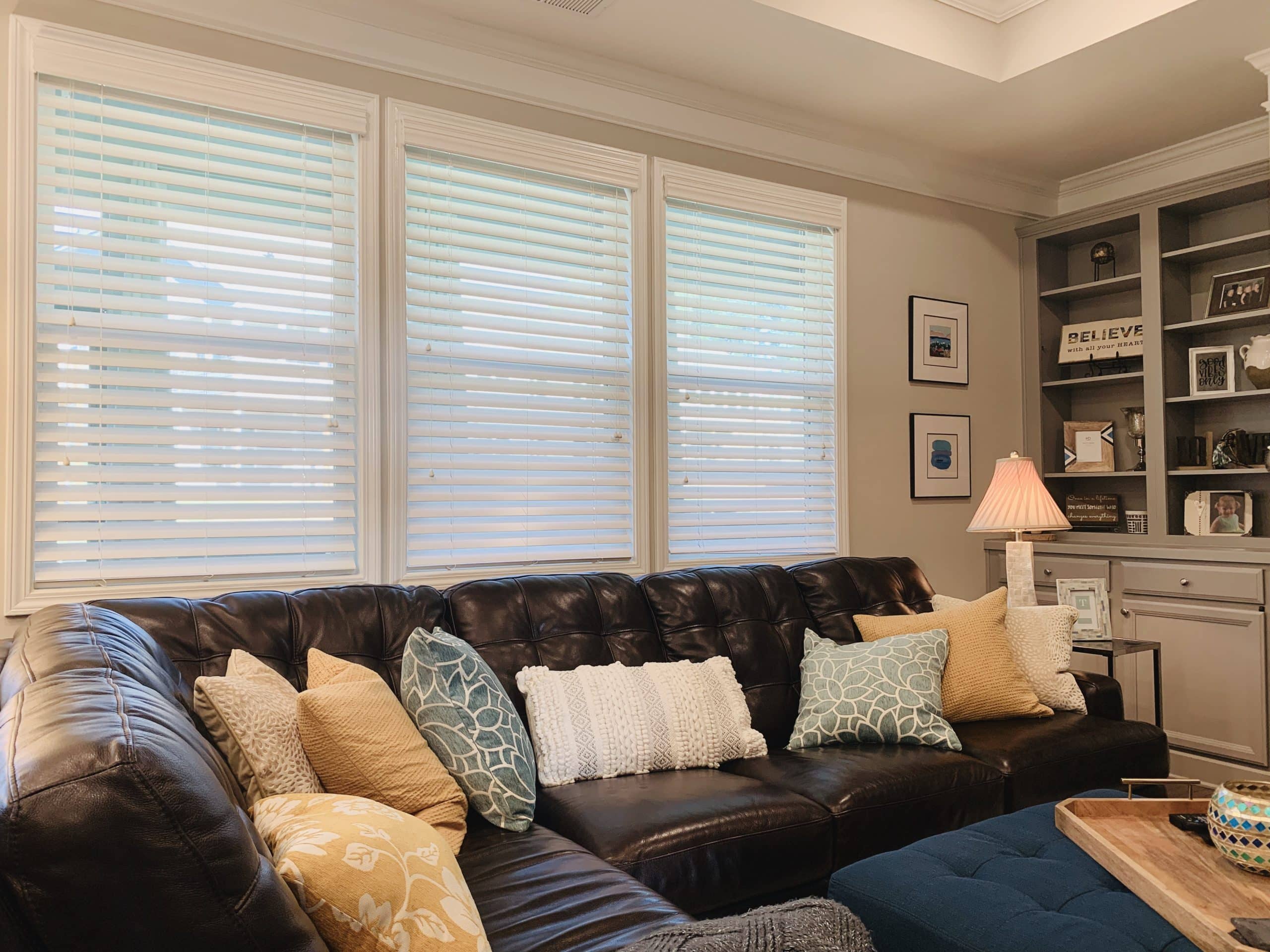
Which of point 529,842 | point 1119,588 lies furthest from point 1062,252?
point 529,842

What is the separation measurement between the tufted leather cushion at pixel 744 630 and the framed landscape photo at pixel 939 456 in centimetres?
139

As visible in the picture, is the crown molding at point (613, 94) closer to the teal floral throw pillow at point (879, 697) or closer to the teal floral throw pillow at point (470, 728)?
the teal floral throw pillow at point (470, 728)

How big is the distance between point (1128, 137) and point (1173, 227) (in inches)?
19.8

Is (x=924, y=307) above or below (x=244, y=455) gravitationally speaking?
above

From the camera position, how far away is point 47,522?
8.13 feet

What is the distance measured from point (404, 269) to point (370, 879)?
2304 mm

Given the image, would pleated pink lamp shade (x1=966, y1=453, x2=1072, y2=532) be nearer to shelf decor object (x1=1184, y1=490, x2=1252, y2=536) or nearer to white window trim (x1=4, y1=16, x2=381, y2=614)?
shelf decor object (x1=1184, y1=490, x2=1252, y2=536)

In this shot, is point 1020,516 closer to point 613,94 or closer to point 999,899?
point 999,899

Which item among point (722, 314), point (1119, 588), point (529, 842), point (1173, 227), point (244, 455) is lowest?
point (529, 842)


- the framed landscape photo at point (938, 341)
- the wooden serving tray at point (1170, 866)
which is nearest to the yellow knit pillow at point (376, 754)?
the wooden serving tray at point (1170, 866)

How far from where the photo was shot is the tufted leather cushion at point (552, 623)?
2652mm

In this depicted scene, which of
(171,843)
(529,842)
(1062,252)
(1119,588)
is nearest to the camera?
(171,843)

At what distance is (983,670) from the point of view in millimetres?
2975

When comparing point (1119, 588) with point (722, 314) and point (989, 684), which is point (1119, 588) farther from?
point (722, 314)
